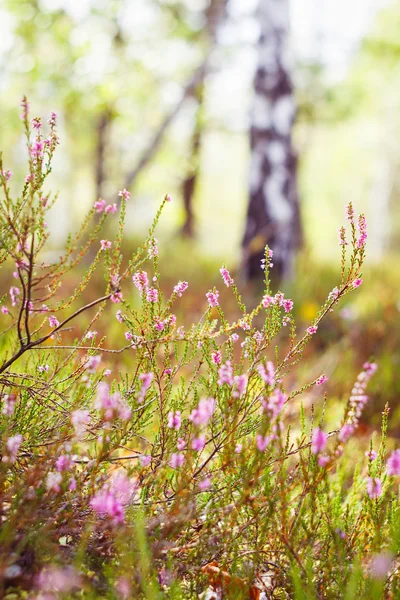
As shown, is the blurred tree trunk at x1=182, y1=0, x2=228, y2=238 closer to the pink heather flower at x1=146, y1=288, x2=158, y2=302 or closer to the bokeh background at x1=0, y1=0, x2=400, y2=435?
the bokeh background at x1=0, y1=0, x2=400, y2=435

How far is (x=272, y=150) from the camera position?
630cm

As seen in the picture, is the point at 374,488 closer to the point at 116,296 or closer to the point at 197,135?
the point at 116,296

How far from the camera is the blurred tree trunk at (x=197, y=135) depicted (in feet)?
24.7

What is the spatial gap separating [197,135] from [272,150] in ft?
19.7

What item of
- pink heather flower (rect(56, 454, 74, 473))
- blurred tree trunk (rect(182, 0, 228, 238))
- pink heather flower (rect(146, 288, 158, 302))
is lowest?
pink heather flower (rect(56, 454, 74, 473))

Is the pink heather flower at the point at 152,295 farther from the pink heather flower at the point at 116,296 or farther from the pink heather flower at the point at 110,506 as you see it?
the pink heather flower at the point at 110,506

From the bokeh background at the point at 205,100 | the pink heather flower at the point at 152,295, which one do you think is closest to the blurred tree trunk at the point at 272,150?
the bokeh background at the point at 205,100

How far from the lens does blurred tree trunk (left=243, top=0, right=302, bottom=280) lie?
629 cm

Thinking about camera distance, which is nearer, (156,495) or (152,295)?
(156,495)

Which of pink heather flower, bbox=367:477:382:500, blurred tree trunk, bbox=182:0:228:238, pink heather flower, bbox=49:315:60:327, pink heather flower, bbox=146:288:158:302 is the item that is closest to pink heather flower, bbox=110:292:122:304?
pink heather flower, bbox=146:288:158:302

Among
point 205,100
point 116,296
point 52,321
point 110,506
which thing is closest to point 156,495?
point 110,506

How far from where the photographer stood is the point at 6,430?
1.65m

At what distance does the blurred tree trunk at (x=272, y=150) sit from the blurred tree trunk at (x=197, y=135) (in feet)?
3.38

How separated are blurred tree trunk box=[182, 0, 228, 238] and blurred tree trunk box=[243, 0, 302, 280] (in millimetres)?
1032
